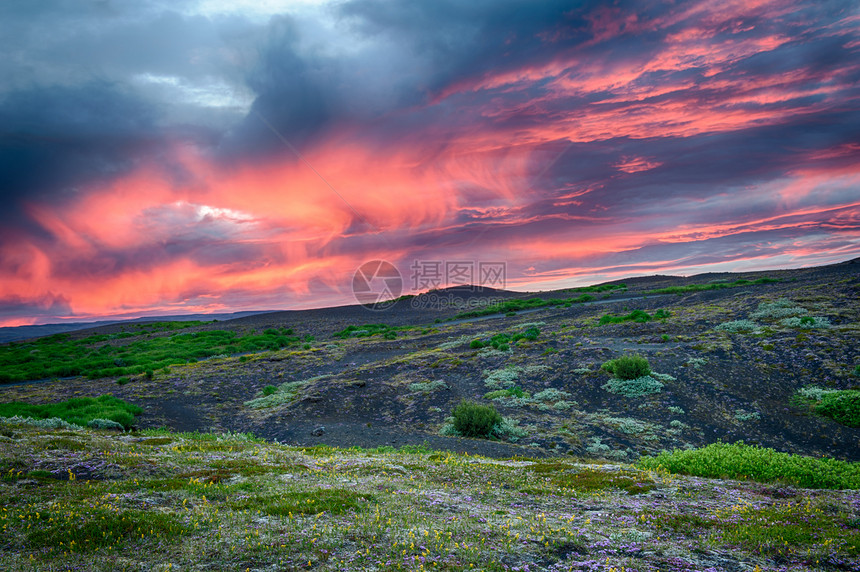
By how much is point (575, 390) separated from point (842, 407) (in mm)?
10675

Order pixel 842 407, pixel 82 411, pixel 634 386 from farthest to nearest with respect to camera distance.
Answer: pixel 82 411 → pixel 634 386 → pixel 842 407

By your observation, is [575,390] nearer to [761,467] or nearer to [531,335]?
[761,467]

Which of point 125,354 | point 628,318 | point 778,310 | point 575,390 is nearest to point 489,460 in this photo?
point 575,390

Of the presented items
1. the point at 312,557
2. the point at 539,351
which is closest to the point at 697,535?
the point at 312,557

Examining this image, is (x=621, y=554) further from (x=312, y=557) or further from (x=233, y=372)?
(x=233, y=372)

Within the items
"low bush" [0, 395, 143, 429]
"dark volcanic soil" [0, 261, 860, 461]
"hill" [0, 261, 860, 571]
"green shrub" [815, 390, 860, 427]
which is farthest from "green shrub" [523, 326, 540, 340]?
"low bush" [0, 395, 143, 429]

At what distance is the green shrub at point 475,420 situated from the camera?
1822 cm

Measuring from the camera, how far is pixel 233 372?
119ft

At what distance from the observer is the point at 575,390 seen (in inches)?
901

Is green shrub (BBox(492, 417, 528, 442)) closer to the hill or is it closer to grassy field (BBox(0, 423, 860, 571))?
the hill

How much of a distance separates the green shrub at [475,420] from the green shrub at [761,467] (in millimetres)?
6304

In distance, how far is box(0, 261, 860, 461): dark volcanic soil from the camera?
673 inches

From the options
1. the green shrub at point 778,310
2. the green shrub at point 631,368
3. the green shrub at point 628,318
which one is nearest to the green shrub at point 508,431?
the green shrub at point 631,368

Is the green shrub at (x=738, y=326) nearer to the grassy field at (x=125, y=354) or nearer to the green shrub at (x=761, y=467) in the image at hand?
the green shrub at (x=761, y=467)
